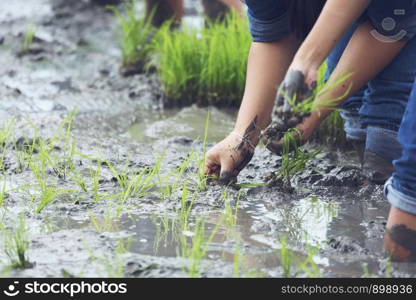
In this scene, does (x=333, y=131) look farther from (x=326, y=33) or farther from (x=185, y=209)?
(x=326, y=33)

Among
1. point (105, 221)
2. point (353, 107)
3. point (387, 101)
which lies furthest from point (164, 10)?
point (105, 221)

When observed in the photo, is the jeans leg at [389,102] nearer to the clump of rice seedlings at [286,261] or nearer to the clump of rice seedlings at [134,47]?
the clump of rice seedlings at [286,261]

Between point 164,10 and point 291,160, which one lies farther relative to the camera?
point 164,10

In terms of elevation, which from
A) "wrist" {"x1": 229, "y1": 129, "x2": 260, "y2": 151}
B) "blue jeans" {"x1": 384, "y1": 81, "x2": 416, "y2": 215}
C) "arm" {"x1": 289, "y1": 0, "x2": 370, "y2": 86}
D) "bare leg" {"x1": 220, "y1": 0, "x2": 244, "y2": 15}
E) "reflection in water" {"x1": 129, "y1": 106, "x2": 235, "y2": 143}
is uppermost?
"arm" {"x1": 289, "y1": 0, "x2": 370, "y2": 86}

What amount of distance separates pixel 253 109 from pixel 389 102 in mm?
458

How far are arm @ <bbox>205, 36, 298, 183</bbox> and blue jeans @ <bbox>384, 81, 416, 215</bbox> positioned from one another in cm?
67

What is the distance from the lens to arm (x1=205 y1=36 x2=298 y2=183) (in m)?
2.55

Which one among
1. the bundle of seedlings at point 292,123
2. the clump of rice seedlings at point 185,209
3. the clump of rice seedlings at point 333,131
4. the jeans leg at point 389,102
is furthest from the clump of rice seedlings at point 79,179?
the clump of rice seedlings at point 333,131

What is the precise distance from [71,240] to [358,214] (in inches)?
36.2

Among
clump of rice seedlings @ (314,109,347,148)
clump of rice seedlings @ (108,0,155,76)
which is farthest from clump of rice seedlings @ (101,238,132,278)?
clump of rice seedlings @ (108,0,155,76)

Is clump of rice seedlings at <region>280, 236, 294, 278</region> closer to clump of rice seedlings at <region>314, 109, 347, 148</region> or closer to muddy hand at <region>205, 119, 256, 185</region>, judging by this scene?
muddy hand at <region>205, 119, 256, 185</region>

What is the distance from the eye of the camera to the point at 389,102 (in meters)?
2.55

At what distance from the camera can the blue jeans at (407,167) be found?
1.94 m

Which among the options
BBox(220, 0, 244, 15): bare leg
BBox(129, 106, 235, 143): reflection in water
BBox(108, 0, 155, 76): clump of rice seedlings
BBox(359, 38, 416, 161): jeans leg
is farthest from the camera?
BBox(108, 0, 155, 76): clump of rice seedlings
